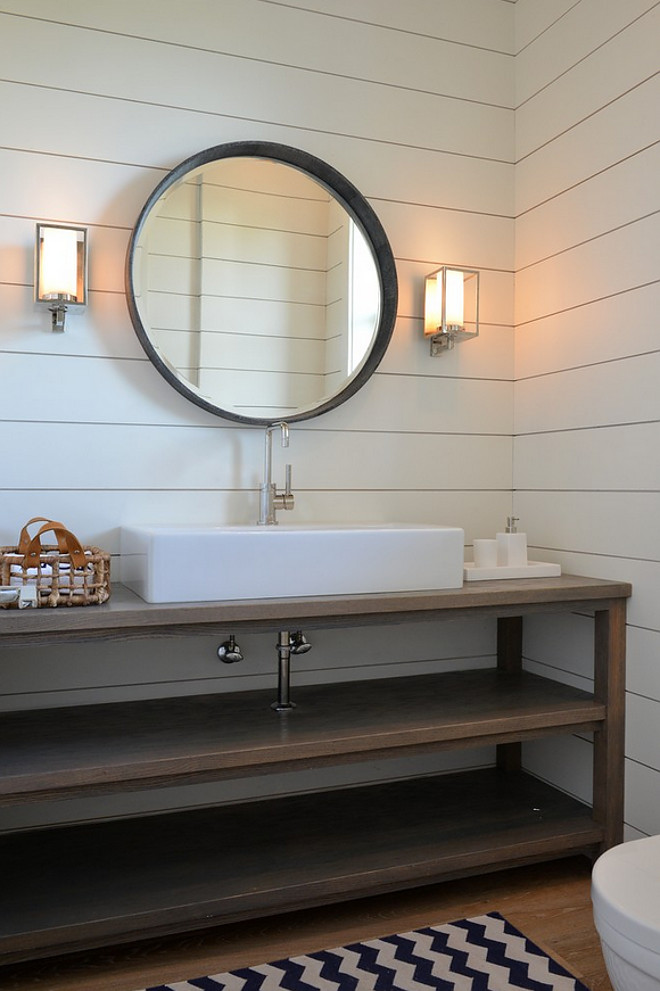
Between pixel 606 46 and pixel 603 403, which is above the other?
pixel 606 46

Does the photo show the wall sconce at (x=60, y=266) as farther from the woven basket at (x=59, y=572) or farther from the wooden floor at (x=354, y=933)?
the wooden floor at (x=354, y=933)

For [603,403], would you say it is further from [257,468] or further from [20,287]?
[20,287]

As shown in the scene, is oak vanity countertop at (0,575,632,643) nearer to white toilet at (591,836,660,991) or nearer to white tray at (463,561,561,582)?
white tray at (463,561,561,582)

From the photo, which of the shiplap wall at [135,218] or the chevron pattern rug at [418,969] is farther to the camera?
the shiplap wall at [135,218]

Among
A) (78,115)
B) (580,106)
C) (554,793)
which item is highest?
(580,106)

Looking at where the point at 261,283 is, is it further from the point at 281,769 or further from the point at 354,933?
the point at 354,933

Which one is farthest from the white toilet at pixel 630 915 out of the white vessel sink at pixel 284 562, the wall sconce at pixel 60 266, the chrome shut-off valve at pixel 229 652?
the wall sconce at pixel 60 266

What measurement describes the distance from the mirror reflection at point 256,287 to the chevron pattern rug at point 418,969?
1365 mm

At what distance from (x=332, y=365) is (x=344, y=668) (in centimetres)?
90

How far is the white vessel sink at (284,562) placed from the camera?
5.66ft

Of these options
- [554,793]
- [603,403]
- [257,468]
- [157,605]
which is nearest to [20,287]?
[257,468]

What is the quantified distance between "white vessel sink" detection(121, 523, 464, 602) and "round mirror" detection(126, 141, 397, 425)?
0.53 m

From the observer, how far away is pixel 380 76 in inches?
94.2

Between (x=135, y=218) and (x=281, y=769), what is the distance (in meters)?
1.47
